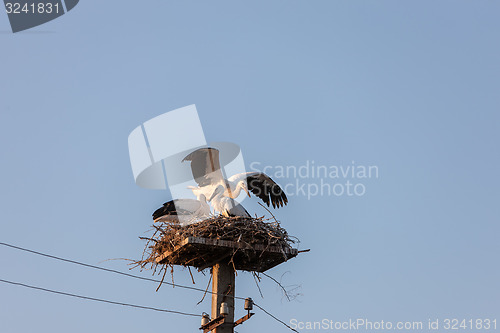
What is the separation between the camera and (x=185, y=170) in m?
11.8

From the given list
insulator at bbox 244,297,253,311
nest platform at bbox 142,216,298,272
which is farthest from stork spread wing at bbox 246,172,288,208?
insulator at bbox 244,297,253,311

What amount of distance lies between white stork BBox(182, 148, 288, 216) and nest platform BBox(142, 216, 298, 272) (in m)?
1.19

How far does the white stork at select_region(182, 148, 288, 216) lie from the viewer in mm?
11398

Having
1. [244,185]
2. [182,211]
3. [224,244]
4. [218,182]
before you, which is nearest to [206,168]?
[218,182]

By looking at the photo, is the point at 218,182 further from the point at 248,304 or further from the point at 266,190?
the point at 248,304

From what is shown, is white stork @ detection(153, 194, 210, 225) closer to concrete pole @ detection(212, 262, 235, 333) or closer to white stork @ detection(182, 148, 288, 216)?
white stork @ detection(182, 148, 288, 216)

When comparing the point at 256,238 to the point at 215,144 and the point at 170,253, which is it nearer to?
the point at 170,253

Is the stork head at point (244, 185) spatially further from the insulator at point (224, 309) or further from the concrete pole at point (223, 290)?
the insulator at point (224, 309)

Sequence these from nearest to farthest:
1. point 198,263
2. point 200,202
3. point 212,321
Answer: point 212,321 < point 198,263 < point 200,202

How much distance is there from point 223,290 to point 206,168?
235cm

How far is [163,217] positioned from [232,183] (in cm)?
131

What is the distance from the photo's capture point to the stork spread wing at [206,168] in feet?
37.8

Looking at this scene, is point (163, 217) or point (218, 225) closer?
point (218, 225)

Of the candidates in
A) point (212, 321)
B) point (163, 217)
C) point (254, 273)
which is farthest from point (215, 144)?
point (212, 321)
